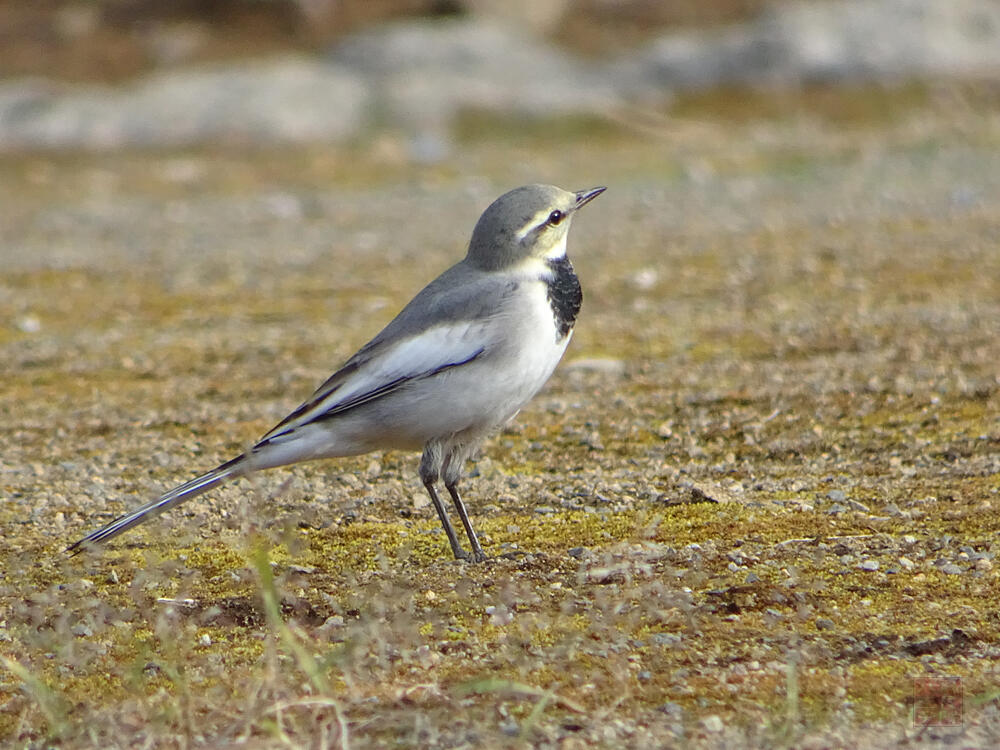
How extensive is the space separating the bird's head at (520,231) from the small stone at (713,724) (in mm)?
2446

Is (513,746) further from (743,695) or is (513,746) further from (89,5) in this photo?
(89,5)

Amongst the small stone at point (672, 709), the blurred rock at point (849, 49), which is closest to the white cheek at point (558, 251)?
the small stone at point (672, 709)

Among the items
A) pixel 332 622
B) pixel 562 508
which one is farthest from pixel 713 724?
pixel 562 508

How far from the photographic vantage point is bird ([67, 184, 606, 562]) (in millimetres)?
5340

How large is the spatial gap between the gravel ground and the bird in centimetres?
33

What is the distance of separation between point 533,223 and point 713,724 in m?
2.59

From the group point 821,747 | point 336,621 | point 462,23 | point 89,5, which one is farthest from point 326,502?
point 89,5

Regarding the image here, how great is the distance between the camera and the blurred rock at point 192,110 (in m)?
19.0

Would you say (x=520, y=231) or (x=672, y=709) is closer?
(x=672, y=709)

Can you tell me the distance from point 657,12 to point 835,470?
18966 mm

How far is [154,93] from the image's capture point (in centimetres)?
2027

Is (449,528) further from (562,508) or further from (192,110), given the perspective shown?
(192,110)

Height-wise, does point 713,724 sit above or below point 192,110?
above

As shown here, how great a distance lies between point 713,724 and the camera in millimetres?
3781
